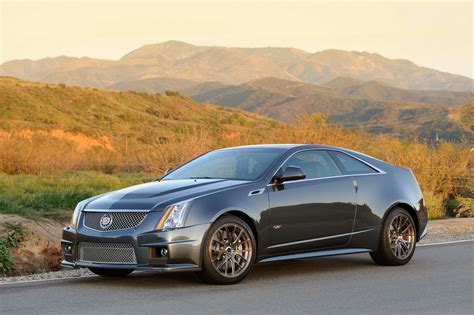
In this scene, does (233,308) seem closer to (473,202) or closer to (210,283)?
(210,283)

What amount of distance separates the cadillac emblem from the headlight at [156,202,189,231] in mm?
595

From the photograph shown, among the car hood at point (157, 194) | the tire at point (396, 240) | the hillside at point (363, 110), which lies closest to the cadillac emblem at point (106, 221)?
the car hood at point (157, 194)

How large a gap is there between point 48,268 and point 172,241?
5159 mm

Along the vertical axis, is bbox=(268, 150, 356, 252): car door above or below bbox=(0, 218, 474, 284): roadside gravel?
above

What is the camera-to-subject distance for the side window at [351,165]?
42.3 feet

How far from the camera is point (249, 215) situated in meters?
11.3

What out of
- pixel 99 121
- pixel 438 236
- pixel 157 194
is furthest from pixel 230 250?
pixel 99 121

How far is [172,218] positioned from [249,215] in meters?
0.96

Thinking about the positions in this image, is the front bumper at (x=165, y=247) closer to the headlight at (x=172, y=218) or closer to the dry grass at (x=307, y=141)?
the headlight at (x=172, y=218)

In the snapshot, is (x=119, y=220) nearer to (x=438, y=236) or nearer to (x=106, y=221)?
(x=106, y=221)

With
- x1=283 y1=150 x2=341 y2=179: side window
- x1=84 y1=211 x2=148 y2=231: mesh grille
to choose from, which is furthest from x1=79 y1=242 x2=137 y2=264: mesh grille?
x1=283 y1=150 x2=341 y2=179: side window

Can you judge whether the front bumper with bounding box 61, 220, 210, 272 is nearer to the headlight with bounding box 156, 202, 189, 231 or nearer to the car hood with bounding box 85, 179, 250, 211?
the headlight with bounding box 156, 202, 189, 231

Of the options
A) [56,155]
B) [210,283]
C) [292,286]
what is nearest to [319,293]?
[292,286]

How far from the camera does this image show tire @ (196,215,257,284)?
1093 cm
